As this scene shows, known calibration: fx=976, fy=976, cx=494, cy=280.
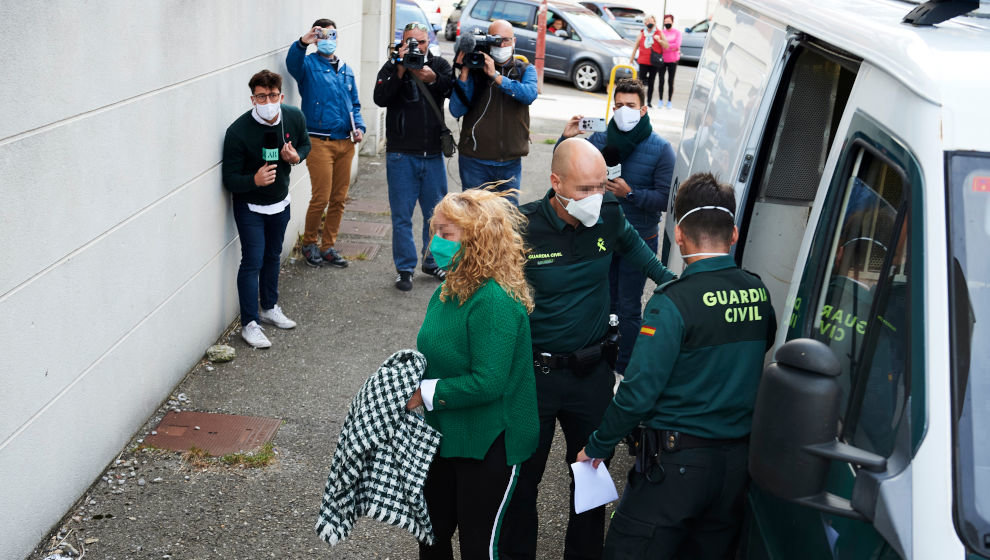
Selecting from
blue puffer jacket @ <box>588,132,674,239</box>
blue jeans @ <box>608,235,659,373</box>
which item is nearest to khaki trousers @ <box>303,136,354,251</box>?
blue puffer jacket @ <box>588,132,674,239</box>

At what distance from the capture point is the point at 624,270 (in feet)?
18.9

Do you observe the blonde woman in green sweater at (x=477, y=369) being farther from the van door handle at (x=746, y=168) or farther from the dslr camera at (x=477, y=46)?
the dslr camera at (x=477, y=46)

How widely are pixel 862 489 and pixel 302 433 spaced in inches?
155

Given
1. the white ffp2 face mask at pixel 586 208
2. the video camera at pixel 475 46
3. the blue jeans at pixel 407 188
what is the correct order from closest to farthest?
the white ffp2 face mask at pixel 586 208
the video camera at pixel 475 46
the blue jeans at pixel 407 188

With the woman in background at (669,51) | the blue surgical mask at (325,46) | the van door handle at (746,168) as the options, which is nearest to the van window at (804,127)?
the van door handle at (746,168)

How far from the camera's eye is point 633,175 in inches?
228

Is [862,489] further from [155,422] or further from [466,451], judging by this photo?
[155,422]

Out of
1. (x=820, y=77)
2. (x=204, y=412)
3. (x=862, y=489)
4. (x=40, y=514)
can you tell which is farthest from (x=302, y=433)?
(x=862, y=489)

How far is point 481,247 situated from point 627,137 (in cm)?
270

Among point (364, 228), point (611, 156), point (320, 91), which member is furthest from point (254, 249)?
point (364, 228)

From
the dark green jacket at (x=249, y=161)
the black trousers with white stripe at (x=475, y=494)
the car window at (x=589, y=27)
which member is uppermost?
the dark green jacket at (x=249, y=161)

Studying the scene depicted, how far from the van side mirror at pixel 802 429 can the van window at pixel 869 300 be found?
184mm

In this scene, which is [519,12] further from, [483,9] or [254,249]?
[254,249]

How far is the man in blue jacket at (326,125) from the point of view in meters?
7.93
